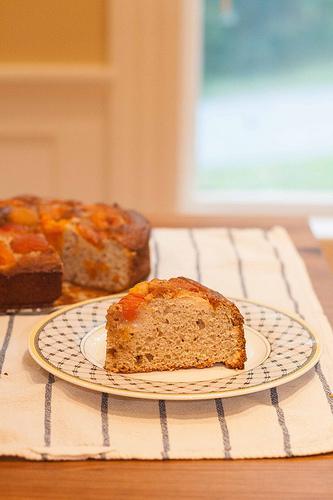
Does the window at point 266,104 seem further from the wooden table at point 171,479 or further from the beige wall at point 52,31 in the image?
the wooden table at point 171,479

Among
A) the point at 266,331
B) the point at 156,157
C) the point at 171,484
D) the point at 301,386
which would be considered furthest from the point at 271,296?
the point at 156,157

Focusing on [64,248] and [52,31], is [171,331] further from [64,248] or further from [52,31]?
[52,31]

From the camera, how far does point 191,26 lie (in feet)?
11.5

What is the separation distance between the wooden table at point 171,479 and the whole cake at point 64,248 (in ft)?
2.14

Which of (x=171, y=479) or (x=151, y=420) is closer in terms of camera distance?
(x=171, y=479)

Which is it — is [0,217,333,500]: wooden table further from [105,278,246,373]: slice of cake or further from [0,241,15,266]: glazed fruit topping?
[0,241,15,266]: glazed fruit topping

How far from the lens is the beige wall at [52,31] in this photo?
339cm

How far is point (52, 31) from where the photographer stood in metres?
3.42

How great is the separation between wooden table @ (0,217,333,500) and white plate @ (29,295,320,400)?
12cm

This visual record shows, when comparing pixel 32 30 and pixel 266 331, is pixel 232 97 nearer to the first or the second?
pixel 32 30

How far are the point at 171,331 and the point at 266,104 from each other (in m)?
2.42

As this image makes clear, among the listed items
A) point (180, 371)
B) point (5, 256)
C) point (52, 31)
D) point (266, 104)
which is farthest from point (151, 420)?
point (266, 104)

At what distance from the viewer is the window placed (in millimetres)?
3588

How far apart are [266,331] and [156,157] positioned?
2.04 metres
